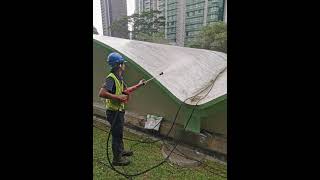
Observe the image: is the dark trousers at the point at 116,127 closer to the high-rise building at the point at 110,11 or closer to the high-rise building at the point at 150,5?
the high-rise building at the point at 150,5

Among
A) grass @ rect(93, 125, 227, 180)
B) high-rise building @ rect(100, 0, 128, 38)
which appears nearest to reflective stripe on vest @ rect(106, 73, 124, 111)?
grass @ rect(93, 125, 227, 180)

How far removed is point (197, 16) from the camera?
68.7ft

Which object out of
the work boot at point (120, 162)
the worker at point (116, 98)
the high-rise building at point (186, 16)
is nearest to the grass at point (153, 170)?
the work boot at point (120, 162)

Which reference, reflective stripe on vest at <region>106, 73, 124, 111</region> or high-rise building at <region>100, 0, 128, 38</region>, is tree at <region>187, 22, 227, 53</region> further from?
high-rise building at <region>100, 0, 128, 38</region>

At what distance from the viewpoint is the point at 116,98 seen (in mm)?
3240

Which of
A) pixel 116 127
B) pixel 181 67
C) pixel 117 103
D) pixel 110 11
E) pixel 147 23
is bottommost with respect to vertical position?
pixel 116 127

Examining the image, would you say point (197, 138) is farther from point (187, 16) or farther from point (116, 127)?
point (187, 16)

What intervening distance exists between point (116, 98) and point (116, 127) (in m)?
0.49

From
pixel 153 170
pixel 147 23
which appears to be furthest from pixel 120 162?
pixel 147 23

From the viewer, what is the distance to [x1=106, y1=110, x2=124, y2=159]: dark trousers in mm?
3452

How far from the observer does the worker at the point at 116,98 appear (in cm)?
326

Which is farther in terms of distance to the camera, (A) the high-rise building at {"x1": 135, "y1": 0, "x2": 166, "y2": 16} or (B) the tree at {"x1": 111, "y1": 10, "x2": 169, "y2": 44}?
(A) the high-rise building at {"x1": 135, "y1": 0, "x2": 166, "y2": 16}

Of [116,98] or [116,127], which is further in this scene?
[116,127]
